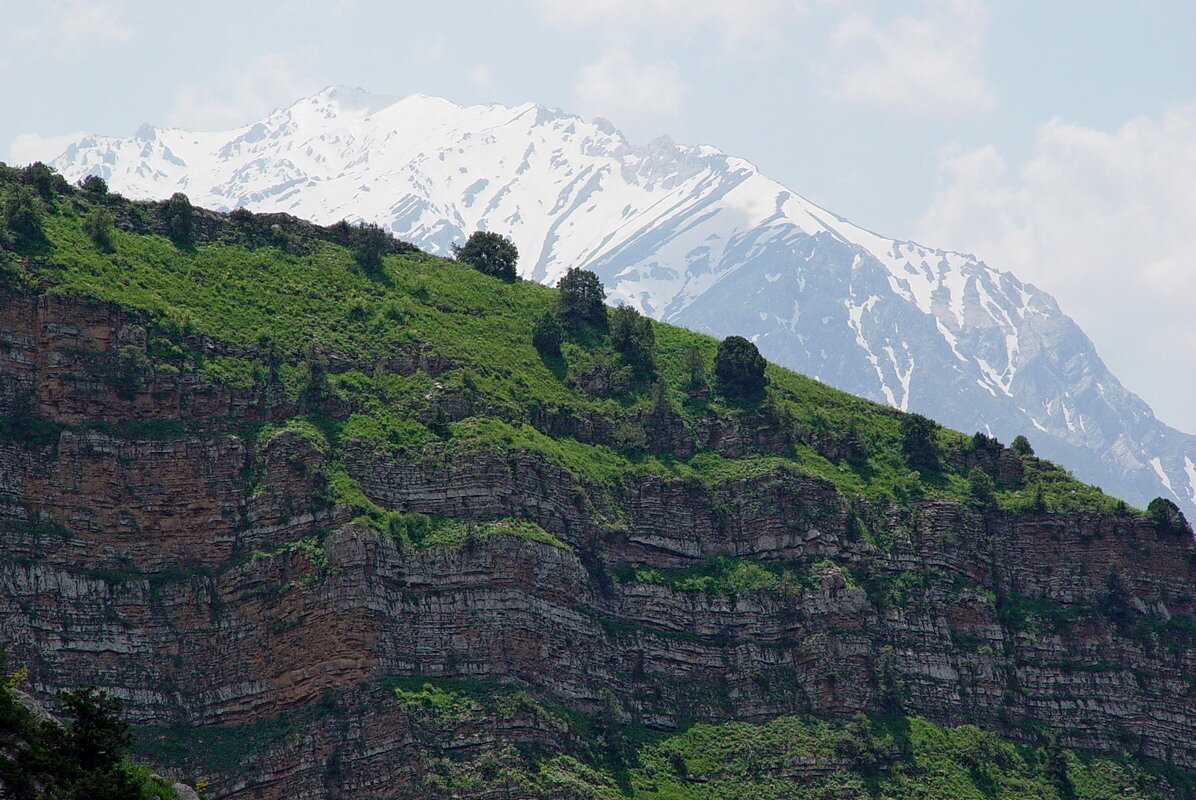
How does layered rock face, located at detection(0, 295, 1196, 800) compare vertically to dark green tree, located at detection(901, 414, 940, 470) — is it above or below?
below

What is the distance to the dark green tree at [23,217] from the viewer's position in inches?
4574

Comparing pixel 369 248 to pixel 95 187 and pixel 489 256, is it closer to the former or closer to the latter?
pixel 489 256

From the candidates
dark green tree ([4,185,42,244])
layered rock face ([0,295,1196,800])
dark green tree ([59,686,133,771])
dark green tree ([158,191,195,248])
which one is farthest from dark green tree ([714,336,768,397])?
dark green tree ([59,686,133,771])

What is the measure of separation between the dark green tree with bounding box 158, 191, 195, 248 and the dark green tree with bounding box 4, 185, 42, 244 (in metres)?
13.1

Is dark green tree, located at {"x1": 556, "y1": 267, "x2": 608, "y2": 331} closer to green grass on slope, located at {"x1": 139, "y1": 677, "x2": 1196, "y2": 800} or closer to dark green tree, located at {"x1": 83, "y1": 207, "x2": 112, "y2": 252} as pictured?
dark green tree, located at {"x1": 83, "y1": 207, "x2": 112, "y2": 252}

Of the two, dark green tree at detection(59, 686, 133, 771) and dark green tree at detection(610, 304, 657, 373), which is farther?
dark green tree at detection(610, 304, 657, 373)

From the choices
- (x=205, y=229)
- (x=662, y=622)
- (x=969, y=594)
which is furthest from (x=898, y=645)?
(x=205, y=229)

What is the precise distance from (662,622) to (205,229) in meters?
51.8

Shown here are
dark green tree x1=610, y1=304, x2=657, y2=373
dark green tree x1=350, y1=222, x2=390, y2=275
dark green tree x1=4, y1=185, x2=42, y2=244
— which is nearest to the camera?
dark green tree x1=4, y1=185, x2=42, y2=244

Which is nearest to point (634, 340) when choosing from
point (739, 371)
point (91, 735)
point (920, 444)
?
point (739, 371)

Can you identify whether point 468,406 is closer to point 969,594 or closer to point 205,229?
point 205,229

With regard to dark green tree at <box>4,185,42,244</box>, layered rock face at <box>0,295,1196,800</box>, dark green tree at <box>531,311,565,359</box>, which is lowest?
layered rock face at <box>0,295,1196,800</box>

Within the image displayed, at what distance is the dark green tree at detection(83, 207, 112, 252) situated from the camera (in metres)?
122

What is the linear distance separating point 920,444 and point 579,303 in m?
33.4
